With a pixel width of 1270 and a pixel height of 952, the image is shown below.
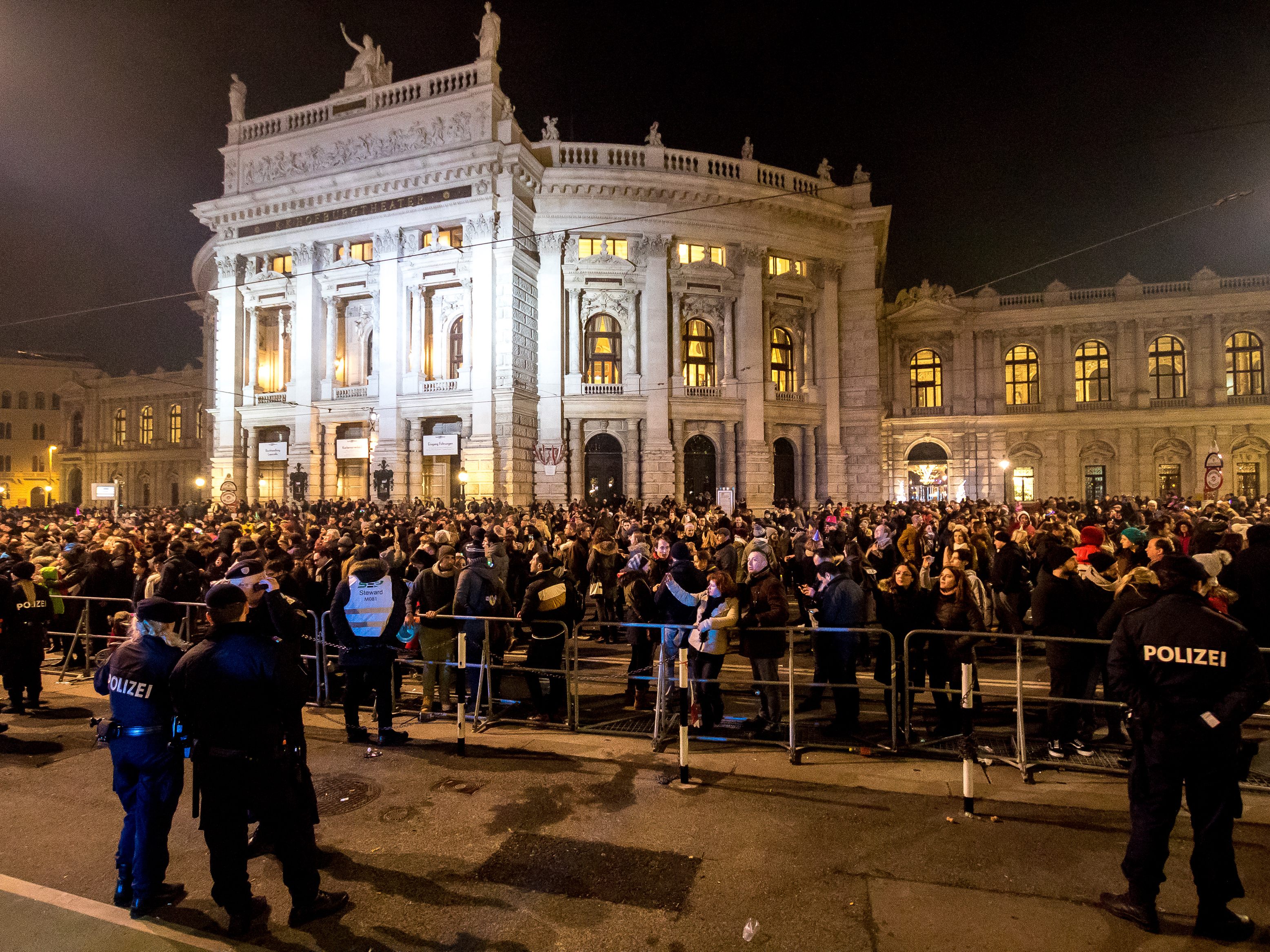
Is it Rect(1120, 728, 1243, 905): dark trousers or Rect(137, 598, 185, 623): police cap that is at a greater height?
Rect(137, 598, 185, 623): police cap

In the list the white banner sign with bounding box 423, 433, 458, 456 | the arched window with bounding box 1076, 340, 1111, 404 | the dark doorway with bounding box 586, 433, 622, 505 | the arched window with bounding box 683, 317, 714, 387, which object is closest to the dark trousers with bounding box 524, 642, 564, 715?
the white banner sign with bounding box 423, 433, 458, 456

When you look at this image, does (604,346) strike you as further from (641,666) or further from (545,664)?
(545,664)

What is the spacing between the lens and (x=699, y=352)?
35.2 m

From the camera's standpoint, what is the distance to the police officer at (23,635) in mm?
7637

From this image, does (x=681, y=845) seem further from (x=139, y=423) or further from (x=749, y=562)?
(x=139, y=423)

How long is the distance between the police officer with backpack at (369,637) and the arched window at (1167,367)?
46.0 meters

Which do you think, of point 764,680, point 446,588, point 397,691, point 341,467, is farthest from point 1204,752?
point 341,467

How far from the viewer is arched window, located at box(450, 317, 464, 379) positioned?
3244cm

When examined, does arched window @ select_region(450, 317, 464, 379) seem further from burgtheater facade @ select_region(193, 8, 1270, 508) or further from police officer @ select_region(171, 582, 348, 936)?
police officer @ select_region(171, 582, 348, 936)

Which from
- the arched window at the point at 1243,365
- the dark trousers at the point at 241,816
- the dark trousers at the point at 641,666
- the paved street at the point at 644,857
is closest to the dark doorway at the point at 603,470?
the dark trousers at the point at 641,666

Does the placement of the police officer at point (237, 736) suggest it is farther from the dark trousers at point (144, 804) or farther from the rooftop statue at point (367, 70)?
the rooftop statue at point (367, 70)

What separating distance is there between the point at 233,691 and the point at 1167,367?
49064mm

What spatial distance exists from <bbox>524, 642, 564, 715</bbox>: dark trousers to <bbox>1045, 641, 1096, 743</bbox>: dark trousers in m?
4.74

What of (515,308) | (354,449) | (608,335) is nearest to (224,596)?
(515,308)
